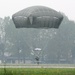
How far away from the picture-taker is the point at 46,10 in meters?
59.5

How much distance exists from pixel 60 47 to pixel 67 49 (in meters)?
2.60

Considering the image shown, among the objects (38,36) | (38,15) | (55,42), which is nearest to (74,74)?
(38,15)

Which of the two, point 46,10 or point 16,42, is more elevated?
point 46,10

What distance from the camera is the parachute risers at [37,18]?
5884 cm

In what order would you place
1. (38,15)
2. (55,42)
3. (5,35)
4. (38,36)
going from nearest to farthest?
1. (38,15)
2. (38,36)
3. (55,42)
4. (5,35)

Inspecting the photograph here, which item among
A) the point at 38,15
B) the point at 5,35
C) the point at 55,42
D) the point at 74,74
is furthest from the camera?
the point at 5,35

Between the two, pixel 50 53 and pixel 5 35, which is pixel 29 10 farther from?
pixel 5 35

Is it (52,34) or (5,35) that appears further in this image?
(5,35)

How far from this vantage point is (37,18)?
58.9 m

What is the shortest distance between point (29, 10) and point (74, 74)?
31.9m

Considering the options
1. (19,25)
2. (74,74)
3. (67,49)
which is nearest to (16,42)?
(67,49)

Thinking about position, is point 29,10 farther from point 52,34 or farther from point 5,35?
point 5,35

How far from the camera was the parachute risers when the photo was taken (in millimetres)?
58844

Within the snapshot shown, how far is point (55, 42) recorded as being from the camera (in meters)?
124
